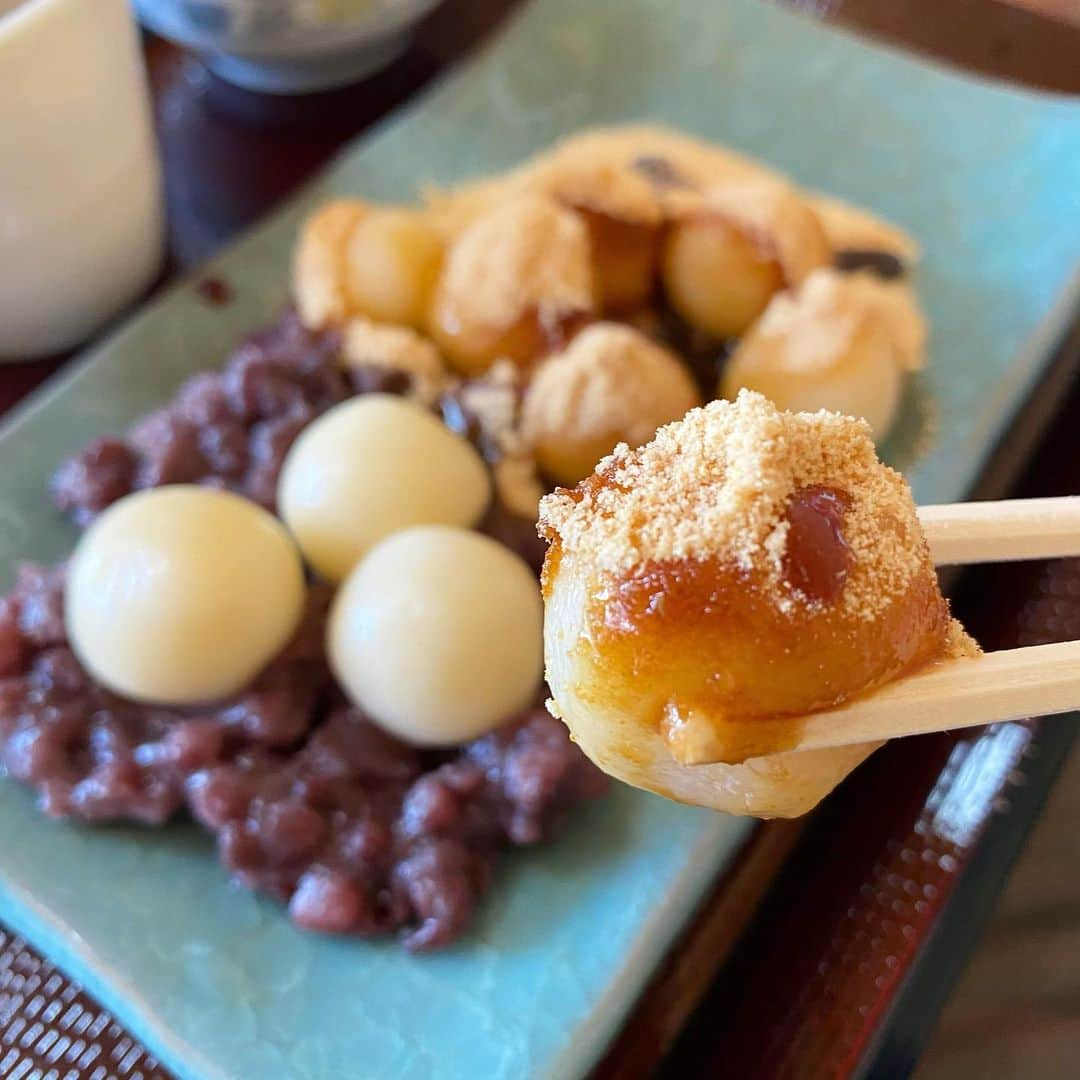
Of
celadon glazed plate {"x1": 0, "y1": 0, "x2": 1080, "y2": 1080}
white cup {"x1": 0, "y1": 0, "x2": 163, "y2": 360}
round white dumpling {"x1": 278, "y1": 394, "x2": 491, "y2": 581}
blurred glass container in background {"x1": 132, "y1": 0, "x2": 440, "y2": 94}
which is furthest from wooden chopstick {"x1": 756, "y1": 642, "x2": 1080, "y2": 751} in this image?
blurred glass container in background {"x1": 132, "y1": 0, "x2": 440, "y2": 94}

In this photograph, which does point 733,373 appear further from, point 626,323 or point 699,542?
point 699,542

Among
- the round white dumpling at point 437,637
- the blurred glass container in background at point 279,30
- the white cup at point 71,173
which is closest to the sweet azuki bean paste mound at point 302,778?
the round white dumpling at point 437,637

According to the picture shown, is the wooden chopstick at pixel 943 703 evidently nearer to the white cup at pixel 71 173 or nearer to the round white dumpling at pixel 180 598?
the round white dumpling at pixel 180 598

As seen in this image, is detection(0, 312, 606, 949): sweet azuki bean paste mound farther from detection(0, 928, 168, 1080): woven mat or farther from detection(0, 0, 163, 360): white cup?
detection(0, 0, 163, 360): white cup

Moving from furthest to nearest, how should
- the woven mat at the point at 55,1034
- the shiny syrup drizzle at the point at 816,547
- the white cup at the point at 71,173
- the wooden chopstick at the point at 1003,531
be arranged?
the white cup at the point at 71,173 < the woven mat at the point at 55,1034 < the wooden chopstick at the point at 1003,531 < the shiny syrup drizzle at the point at 816,547

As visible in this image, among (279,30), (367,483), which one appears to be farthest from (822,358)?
(279,30)

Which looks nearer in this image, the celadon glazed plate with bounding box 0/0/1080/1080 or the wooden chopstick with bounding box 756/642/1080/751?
the wooden chopstick with bounding box 756/642/1080/751

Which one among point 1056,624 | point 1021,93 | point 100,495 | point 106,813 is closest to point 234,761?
point 106,813
